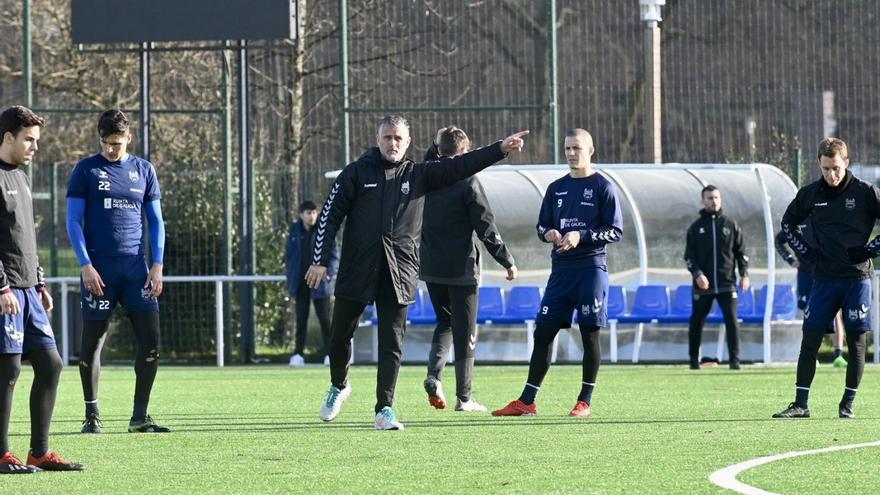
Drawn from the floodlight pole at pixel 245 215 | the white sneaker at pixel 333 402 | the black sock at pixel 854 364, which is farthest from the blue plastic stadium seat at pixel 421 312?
the black sock at pixel 854 364

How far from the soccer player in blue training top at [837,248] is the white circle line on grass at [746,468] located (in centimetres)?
188

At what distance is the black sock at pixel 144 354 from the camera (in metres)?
10.3

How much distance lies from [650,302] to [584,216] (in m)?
8.75

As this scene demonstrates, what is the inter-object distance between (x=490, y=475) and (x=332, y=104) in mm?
16409

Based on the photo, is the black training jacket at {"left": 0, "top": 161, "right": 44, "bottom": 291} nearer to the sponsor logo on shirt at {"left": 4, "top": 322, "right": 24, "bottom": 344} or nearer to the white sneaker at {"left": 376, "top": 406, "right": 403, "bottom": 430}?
the sponsor logo on shirt at {"left": 4, "top": 322, "right": 24, "bottom": 344}

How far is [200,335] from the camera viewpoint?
68.6 feet

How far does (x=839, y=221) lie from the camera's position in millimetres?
10695

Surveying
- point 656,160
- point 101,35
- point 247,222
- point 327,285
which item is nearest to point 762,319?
point 656,160

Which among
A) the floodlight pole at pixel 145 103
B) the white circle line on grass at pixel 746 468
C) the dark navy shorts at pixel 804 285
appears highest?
the floodlight pole at pixel 145 103

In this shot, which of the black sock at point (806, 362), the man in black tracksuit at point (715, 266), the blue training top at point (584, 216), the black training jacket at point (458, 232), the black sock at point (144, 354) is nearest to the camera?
the black sock at point (144, 354)

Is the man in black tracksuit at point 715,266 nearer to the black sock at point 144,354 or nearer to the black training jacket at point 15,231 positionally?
the black sock at point 144,354

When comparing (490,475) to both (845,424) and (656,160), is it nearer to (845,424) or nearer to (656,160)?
(845,424)

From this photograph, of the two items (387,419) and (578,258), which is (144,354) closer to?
(387,419)

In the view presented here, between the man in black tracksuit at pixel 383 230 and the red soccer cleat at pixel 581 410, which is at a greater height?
the man in black tracksuit at pixel 383 230
